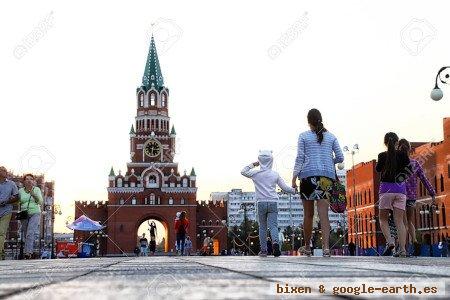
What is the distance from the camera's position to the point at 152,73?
85.3 metres

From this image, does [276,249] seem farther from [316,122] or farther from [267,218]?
[316,122]

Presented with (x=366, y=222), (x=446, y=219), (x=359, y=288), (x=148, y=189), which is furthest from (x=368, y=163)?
(x=359, y=288)

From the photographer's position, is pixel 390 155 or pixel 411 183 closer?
pixel 390 155

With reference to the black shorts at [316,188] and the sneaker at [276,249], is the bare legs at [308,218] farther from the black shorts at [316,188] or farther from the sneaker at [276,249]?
the sneaker at [276,249]

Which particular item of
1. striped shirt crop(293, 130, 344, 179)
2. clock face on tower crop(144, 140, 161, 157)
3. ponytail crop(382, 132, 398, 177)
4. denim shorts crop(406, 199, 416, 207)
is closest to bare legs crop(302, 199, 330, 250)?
striped shirt crop(293, 130, 344, 179)

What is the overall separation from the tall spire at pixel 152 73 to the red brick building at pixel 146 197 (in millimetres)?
4872

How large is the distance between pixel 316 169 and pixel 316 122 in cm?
66

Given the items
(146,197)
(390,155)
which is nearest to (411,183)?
(390,155)

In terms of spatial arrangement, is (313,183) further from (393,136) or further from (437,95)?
(437,95)

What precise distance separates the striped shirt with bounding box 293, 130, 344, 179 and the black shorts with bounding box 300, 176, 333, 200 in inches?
2.5

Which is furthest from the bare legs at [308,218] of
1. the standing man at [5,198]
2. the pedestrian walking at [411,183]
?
the standing man at [5,198]

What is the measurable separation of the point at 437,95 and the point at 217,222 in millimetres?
62794

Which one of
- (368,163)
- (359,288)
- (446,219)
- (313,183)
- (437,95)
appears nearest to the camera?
(359,288)

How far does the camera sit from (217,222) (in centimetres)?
7931
